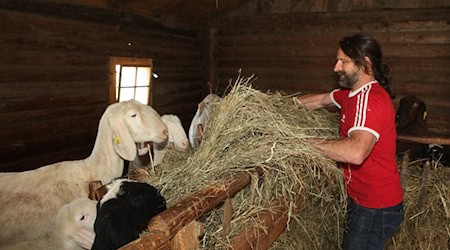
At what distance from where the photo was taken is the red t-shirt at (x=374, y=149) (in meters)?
2.36

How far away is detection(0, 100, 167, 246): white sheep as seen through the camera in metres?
2.80

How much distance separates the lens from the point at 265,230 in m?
2.27

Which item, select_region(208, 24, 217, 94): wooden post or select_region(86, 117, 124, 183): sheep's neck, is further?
select_region(208, 24, 217, 94): wooden post

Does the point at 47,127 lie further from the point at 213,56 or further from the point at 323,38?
the point at 323,38

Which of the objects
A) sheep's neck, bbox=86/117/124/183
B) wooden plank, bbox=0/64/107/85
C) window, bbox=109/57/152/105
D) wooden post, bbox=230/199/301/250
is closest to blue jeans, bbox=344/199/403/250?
wooden post, bbox=230/199/301/250

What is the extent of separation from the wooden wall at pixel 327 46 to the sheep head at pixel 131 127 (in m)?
5.57

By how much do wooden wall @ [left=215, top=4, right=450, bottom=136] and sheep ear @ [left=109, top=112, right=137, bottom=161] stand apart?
5.75 metres

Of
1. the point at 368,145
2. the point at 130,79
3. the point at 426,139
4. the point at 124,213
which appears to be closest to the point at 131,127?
the point at 124,213

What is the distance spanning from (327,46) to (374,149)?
581 centimetres

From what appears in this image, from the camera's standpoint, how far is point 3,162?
4.96 meters

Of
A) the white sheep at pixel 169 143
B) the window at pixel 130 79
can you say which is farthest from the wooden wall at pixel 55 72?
the white sheep at pixel 169 143

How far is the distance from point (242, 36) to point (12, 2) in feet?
17.3

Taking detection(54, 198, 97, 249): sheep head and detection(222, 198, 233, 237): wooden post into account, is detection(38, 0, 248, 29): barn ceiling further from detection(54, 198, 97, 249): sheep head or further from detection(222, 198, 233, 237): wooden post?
detection(222, 198, 233, 237): wooden post

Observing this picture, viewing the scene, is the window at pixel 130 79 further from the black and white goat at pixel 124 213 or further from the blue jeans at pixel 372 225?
the blue jeans at pixel 372 225
